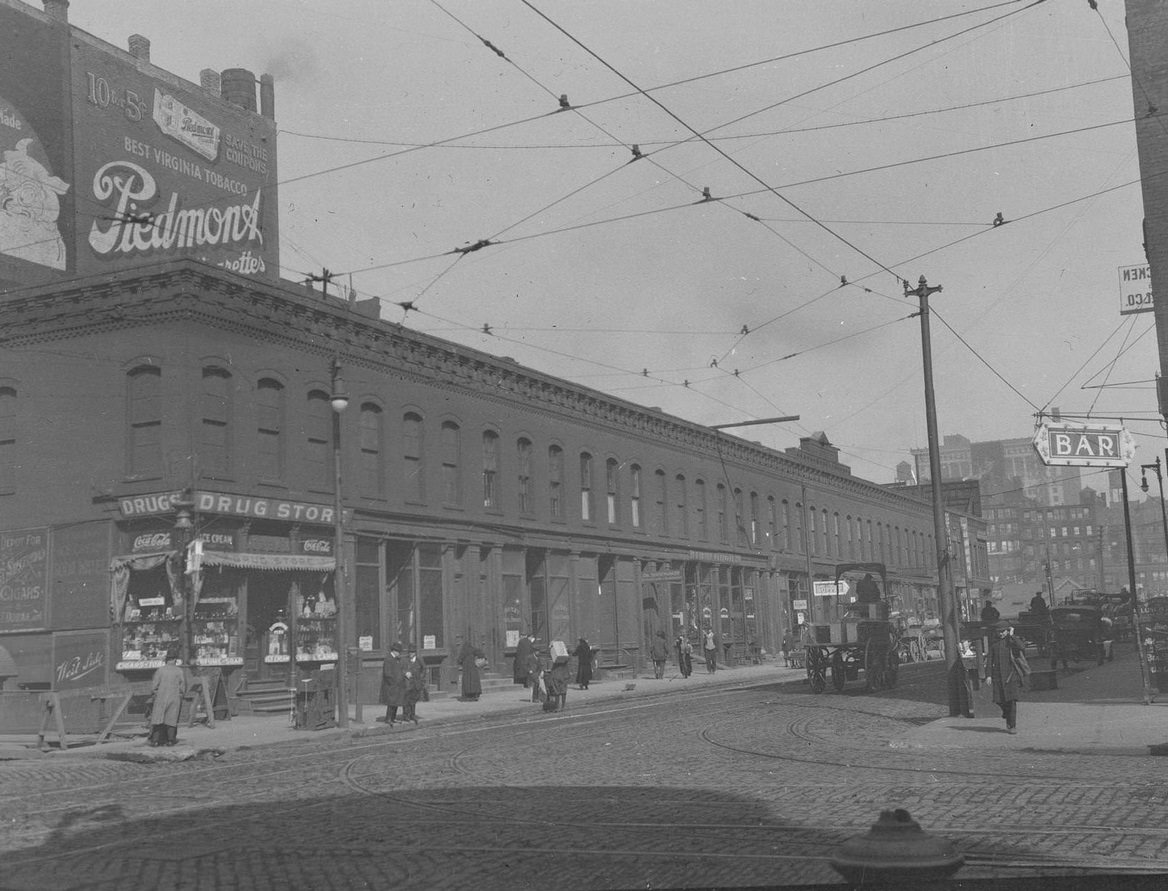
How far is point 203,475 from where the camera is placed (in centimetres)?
2652

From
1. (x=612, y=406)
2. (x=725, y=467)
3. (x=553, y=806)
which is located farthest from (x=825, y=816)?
(x=725, y=467)

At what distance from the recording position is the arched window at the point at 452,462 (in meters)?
34.9

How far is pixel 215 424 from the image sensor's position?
2742 centimetres

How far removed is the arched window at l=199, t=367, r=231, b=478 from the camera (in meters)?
26.9

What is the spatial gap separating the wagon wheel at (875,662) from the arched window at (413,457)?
12807mm

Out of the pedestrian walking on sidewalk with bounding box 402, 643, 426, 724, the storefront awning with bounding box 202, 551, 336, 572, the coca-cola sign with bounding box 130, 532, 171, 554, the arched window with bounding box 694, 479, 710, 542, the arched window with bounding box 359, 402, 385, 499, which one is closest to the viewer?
the pedestrian walking on sidewalk with bounding box 402, 643, 426, 724

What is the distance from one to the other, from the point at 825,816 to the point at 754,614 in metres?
44.6

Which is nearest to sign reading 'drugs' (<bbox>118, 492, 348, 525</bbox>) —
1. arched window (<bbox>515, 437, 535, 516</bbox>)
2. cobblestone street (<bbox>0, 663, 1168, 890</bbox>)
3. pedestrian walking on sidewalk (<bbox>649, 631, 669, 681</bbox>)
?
cobblestone street (<bbox>0, 663, 1168, 890</bbox>)

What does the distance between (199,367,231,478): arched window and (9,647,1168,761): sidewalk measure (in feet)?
18.6

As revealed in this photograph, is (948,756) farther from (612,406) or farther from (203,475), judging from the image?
(612,406)

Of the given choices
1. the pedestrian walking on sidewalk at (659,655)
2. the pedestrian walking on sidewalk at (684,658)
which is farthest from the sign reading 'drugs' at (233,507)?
the pedestrian walking on sidewalk at (684,658)

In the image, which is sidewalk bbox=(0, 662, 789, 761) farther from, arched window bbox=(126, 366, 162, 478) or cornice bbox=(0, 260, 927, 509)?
cornice bbox=(0, 260, 927, 509)

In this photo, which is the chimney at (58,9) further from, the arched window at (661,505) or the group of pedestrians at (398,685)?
the arched window at (661,505)

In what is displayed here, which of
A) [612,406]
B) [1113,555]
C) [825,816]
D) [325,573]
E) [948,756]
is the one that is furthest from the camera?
[1113,555]
